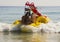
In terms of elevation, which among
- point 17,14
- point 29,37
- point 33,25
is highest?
point 33,25

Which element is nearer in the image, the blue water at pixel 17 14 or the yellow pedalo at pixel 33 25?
the yellow pedalo at pixel 33 25

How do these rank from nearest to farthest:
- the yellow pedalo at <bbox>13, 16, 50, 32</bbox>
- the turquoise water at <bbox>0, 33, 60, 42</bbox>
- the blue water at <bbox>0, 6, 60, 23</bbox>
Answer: the turquoise water at <bbox>0, 33, 60, 42</bbox>, the yellow pedalo at <bbox>13, 16, 50, 32</bbox>, the blue water at <bbox>0, 6, 60, 23</bbox>

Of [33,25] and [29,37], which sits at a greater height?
[33,25]

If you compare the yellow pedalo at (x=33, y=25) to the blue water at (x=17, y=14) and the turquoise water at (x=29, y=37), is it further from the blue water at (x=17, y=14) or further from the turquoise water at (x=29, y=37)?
the blue water at (x=17, y=14)

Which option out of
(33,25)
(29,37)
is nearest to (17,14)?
(33,25)

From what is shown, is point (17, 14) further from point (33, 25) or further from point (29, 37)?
point (29, 37)

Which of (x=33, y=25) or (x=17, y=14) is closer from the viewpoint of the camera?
(x=33, y=25)

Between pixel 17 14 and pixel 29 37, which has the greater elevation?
pixel 29 37

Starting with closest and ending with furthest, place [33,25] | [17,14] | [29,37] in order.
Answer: [29,37], [33,25], [17,14]

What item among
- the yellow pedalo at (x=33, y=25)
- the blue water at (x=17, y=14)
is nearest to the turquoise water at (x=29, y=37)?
the yellow pedalo at (x=33, y=25)

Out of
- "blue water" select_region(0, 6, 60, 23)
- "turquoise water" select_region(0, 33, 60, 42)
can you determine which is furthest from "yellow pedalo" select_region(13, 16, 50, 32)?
"blue water" select_region(0, 6, 60, 23)

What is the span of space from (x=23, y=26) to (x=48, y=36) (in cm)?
158

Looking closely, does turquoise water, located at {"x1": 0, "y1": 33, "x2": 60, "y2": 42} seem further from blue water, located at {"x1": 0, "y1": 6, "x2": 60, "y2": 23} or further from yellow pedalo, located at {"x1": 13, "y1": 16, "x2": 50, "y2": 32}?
blue water, located at {"x1": 0, "y1": 6, "x2": 60, "y2": 23}

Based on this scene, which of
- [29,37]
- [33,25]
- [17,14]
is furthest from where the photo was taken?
[17,14]
